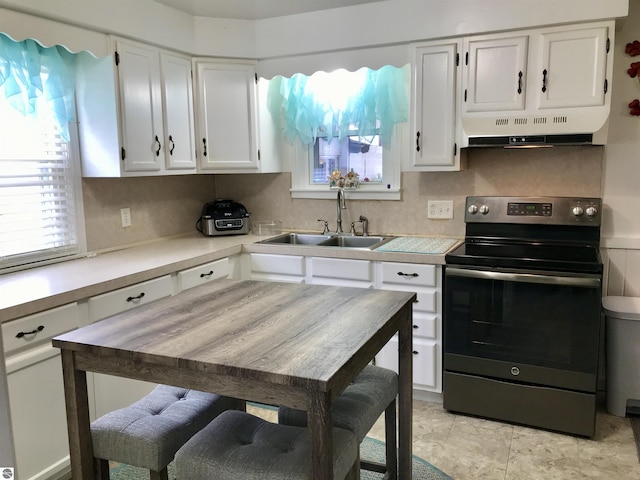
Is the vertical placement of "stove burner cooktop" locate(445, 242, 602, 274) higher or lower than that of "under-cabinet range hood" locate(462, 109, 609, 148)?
lower

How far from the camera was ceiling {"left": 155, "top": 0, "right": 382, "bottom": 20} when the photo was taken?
3.12 metres

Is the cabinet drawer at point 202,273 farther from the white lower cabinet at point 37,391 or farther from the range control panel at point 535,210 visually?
the range control panel at point 535,210

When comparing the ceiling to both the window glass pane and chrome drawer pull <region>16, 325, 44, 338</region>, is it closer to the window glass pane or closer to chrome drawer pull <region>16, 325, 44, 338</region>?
the window glass pane

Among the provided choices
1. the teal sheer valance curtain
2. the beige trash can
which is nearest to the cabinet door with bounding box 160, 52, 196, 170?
the teal sheer valance curtain

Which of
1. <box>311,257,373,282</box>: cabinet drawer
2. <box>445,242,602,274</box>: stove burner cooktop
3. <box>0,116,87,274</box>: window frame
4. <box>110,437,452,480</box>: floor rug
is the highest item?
<box>0,116,87,274</box>: window frame

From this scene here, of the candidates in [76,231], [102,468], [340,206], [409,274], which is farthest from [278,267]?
[102,468]

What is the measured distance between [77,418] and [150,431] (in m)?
0.22

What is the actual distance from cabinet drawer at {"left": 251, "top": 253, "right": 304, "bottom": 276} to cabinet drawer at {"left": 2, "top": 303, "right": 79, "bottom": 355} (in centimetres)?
128

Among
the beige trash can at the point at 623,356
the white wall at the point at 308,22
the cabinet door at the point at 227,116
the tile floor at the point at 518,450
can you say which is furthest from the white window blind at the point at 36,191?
the beige trash can at the point at 623,356

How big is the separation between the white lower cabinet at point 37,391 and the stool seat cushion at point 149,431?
1.85ft

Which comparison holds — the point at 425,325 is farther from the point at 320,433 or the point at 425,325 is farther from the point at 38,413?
the point at 38,413

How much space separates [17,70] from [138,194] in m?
1.08

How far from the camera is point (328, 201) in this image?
12.6 feet

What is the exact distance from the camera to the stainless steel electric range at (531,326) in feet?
8.55
